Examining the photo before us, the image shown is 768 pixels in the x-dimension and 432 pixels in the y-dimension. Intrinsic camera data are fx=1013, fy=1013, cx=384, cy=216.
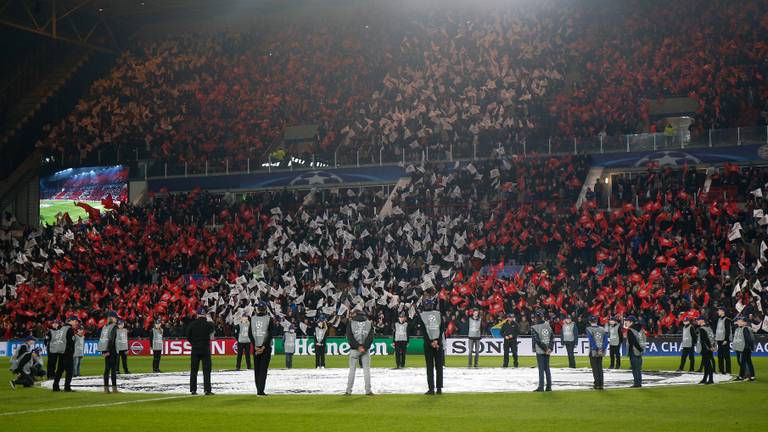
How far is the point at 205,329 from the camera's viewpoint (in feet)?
84.6

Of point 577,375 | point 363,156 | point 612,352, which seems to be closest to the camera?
point 577,375

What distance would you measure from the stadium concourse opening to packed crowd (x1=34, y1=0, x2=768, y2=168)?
75.3ft

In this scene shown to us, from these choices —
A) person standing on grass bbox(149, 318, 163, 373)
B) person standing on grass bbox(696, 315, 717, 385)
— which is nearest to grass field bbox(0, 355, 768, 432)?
person standing on grass bbox(696, 315, 717, 385)

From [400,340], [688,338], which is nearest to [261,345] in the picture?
[400,340]

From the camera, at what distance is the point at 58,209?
6700 centimetres

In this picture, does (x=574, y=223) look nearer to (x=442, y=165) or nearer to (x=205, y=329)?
(x=442, y=165)

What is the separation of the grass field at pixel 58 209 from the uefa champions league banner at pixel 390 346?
13305 mm

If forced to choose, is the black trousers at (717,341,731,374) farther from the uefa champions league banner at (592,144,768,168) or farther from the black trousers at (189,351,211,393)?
the uefa champions league banner at (592,144,768,168)

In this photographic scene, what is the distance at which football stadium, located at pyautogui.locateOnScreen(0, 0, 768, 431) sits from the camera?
3412cm

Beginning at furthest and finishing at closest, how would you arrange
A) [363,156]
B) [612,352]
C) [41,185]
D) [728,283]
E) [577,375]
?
[41,185] < [363,156] < [728,283] < [612,352] < [577,375]

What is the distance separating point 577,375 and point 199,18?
2032 inches

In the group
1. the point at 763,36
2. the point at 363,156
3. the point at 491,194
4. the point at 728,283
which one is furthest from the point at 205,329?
the point at 763,36

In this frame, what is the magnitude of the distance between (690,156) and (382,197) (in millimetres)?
16896

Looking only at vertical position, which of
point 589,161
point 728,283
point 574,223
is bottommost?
point 728,283
